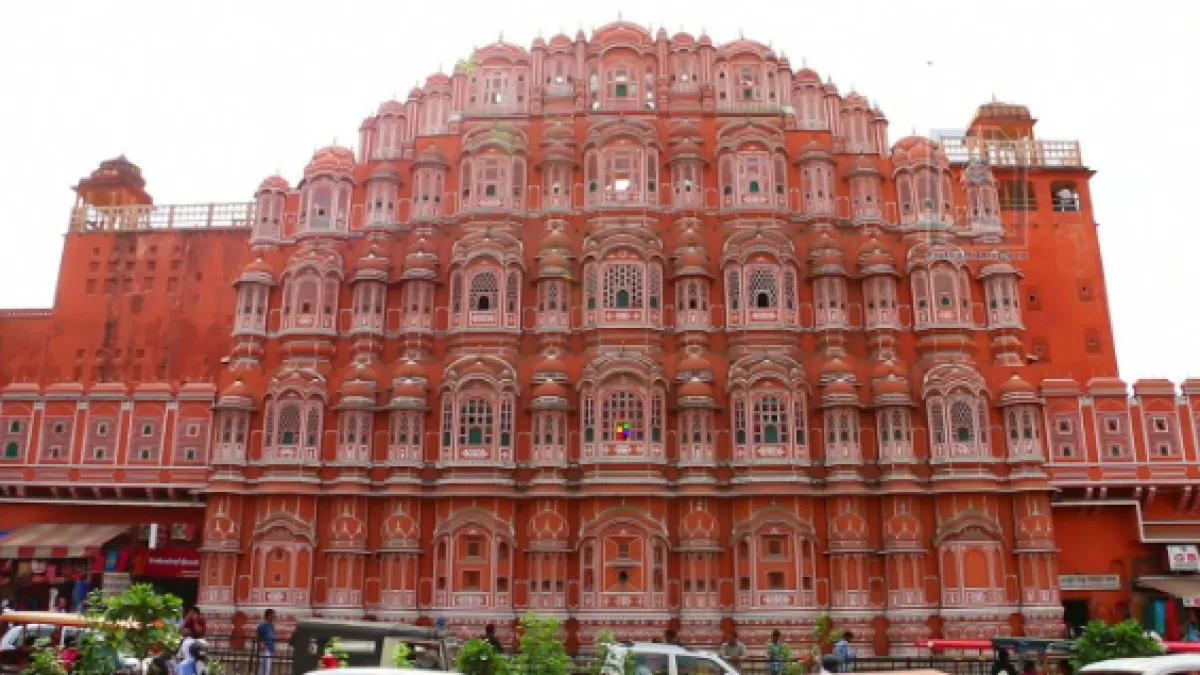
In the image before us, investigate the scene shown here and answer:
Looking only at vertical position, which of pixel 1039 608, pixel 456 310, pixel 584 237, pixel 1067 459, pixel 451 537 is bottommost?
pixel 1039 608

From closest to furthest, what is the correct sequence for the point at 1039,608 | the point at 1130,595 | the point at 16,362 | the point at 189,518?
the point at 1039,608 < the point at 1130,595 < the point at 189,518 < the point at 16,362

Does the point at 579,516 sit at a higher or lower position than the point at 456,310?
lower

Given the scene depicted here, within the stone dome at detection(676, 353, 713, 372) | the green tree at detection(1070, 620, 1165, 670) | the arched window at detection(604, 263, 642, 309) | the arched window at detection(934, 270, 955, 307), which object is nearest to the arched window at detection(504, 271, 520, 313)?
the arched window at detection(604, 263, 642, 309)

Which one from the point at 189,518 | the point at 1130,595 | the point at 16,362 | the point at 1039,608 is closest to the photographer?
the point at 1039,608

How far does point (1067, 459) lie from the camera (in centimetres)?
3372

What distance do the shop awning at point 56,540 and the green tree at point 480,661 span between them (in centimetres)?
2322

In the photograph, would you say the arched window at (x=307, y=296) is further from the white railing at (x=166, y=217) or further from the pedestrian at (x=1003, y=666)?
the pedestrian at (x=1003, y=666)

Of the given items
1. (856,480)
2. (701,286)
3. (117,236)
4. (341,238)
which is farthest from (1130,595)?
(117,236)

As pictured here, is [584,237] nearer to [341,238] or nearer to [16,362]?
[341,238]

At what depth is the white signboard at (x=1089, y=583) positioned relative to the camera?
3372 cm

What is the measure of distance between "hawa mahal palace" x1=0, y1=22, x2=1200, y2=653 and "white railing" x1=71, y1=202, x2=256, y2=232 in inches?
379

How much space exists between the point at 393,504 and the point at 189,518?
878 cm

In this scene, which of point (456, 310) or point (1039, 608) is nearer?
point (1039, 608)

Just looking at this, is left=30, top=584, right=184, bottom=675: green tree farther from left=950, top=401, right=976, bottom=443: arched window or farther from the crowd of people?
left=950, top=401, right=976, bottom=443: arched window
